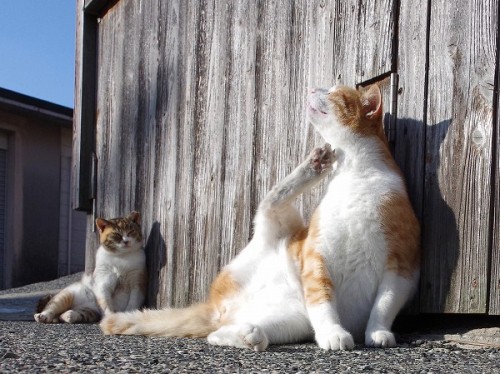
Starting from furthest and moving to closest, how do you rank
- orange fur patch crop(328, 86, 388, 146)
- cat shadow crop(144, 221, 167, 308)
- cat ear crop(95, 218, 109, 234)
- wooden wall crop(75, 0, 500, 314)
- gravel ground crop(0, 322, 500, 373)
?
cat ear crop(95, 218, 109, 234) → cat shadow crop(144, 221, 167, 308) → orange fur patch crop(328, 86, 388, 146) → wooden wall crop(75, 0, 500, 314) → gravel ground crop(0, 322, 500, 373)

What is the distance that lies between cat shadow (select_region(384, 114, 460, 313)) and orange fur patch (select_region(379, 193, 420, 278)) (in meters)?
0.12

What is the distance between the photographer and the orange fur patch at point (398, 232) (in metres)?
3.25

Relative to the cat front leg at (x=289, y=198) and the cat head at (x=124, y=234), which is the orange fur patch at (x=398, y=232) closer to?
the cat front leg at (x=289, y=198)

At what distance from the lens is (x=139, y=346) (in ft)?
10.3

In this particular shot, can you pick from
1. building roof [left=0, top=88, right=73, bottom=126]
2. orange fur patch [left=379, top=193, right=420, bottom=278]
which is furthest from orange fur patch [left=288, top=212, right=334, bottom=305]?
building roof [left=0, top=88, right=73, bottom=126]

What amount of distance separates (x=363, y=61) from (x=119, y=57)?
3073 millimetres

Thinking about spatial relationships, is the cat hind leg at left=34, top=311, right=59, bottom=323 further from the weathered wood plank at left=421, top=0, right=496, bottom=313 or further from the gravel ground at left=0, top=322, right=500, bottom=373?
the weathered wood plank at left=421, top=0, right=496, bottom=313

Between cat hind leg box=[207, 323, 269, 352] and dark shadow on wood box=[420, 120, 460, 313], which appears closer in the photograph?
cat hind leg box=[207, 323, 269, 352]

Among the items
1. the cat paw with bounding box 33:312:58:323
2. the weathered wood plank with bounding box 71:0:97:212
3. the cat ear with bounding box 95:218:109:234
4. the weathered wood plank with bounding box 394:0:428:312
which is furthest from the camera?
the weathered wood plank with bounding box 71:0:97:212

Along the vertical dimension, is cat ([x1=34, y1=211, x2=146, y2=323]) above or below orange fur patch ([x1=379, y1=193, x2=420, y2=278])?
below

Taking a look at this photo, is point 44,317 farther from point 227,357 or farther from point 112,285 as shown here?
point 227,357

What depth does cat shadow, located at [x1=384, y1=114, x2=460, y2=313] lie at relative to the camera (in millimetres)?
3227

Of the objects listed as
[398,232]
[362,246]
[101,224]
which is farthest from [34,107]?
[398,232]

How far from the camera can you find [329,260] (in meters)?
3.34
